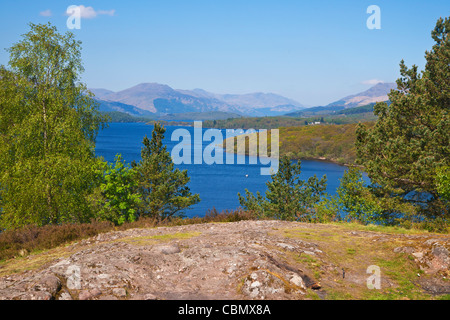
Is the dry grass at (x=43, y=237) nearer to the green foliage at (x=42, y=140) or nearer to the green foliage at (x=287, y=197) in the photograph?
the green foliage at (x=42, y=140)

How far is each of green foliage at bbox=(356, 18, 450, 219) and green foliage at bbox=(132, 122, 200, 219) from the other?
2039 centimetres

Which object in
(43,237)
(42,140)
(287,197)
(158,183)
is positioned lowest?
(287,197)

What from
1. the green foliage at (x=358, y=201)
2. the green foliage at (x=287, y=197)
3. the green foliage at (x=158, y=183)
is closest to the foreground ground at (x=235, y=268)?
the green foliage at (x=358, y=201)

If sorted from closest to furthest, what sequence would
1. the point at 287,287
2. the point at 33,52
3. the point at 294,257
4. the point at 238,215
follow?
1. the point at 287,287
2. the point at 294,257
3. the point at 238,215
4. the point at 33,52

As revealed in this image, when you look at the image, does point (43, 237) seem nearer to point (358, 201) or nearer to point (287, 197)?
point (358, 201)

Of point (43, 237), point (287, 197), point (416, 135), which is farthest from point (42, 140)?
point (416, 135)

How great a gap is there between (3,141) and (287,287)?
63.4ft

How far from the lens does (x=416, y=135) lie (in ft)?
88.4

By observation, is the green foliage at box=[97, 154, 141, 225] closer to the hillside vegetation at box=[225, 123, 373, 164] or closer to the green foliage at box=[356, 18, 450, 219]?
the green foliage at box=[356, 18, 450, 219]

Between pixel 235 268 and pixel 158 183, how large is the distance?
29.9 m

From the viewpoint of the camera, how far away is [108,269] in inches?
318

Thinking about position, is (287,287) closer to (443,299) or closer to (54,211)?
(443,299)

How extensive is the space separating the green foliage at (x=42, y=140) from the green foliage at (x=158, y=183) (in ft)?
42.9

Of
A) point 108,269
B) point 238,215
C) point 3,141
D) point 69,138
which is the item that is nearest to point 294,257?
point 108,269
